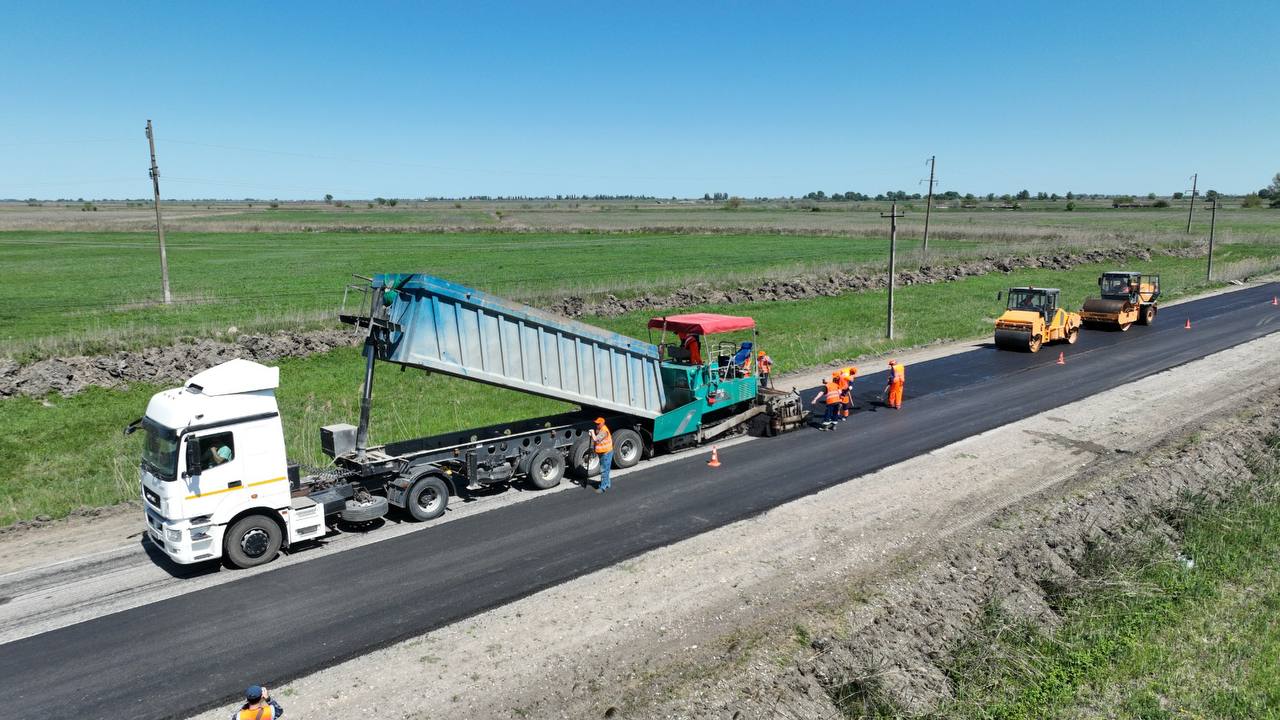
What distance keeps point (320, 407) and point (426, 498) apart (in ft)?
32.5

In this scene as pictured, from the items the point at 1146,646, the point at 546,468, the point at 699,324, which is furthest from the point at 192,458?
the point at 1146,646

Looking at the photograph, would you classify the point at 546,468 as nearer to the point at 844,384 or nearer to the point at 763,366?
the point at 763,366

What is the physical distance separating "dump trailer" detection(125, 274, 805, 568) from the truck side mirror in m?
0.02

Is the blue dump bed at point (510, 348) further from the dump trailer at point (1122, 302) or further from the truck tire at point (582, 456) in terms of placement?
the dump trailer at point (1122, 302)

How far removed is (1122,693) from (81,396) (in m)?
26.5

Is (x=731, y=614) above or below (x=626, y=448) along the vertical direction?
below

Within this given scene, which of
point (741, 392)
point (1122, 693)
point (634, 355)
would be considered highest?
point (634, 355)

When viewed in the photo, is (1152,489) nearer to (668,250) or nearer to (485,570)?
(485,570)

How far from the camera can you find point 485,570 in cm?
1238

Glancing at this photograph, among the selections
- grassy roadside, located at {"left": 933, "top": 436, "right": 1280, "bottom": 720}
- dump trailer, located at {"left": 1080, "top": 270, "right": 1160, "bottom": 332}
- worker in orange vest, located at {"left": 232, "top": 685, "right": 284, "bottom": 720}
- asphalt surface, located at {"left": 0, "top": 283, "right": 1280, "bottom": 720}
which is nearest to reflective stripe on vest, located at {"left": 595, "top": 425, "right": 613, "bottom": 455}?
asphalt surface, located at {"left": 0, "top": 283, "right": 1280, "bottom": 720}

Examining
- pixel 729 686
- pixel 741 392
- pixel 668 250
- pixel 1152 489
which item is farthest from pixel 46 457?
pixel 668 250

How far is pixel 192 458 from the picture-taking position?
11.8 meters

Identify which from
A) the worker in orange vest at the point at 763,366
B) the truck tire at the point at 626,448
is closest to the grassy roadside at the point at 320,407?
the truck tire at the point at 626,448

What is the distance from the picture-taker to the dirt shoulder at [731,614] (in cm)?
906
